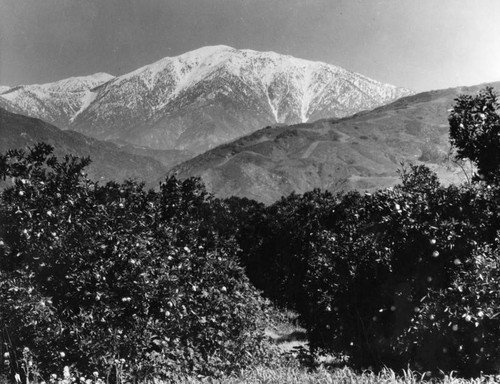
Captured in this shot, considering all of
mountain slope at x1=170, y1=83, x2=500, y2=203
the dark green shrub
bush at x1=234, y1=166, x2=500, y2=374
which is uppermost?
mountain slope at x1=170, y1=83, x2=500, y2=203

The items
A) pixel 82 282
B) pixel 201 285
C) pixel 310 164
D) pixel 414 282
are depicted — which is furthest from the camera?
pixel 310 164

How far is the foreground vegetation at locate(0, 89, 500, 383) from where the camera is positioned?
9.30 meters

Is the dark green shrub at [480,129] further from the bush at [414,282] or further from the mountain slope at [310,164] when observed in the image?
the mountain slope at [310,164]

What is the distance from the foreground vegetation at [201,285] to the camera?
930cm

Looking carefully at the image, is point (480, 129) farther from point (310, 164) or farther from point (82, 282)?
point (310, 164)

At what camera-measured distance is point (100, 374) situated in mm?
9469

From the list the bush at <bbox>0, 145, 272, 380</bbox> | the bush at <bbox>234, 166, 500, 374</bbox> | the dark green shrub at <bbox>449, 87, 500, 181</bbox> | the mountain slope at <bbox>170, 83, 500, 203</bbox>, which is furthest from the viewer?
the mountain slope at <bbox>170, 83, 500, 203</bbox>

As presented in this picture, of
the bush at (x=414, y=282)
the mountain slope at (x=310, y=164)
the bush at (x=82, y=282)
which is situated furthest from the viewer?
the mountain slope at (x=310, y=164)

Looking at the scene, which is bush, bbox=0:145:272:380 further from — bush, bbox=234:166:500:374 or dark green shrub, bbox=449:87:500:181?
dark green shrub, bbox=449:87:500:181

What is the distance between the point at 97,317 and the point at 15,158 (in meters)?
3.50

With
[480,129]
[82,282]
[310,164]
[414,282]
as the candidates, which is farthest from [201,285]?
[310,164]

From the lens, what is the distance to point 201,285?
12211 millimetres

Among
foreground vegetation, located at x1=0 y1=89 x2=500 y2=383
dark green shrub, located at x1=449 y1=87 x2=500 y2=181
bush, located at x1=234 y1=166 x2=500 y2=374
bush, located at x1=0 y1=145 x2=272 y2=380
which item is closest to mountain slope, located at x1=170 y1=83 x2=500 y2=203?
bush, located at x1=234 y1=166 x2=500 y2=374

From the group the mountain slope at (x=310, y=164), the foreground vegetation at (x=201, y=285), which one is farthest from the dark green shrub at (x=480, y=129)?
the mountain slope at (x=310, y=164)
